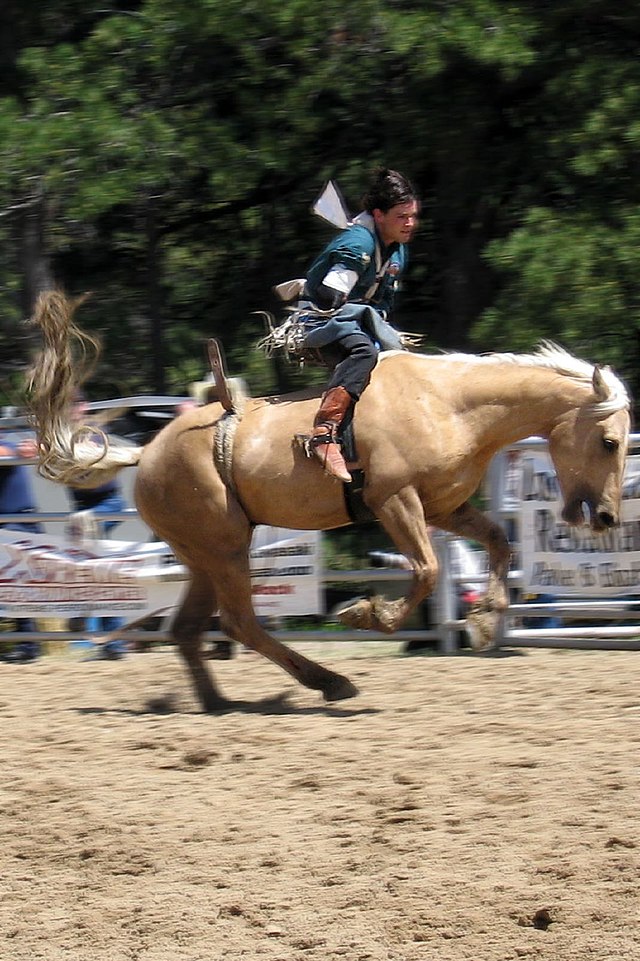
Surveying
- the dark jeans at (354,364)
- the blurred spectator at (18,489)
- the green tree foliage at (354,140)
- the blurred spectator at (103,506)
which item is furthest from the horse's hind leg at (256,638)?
the green tree foliage at (354,140)

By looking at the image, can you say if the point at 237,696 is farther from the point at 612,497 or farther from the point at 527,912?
the point at 527,912

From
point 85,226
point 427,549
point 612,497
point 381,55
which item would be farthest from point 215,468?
point 85,226

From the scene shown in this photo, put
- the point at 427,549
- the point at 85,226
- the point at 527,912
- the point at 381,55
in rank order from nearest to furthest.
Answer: the point at 527,912 → the point at 427,549 → the point at 381,55 → the point at 85,226

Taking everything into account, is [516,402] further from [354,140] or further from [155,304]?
[155,304]

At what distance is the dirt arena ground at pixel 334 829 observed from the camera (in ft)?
13.3

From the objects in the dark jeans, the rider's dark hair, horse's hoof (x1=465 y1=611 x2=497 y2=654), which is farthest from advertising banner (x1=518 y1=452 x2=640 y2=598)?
the rider's dark hair

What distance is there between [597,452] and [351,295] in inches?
53.4

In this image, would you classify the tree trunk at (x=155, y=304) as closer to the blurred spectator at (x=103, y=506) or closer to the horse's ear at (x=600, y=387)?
the blurred spectator at (x=103, y=506)

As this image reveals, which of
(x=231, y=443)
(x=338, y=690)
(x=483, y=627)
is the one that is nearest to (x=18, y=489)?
(x=231, y=443)

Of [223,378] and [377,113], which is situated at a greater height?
[377,113]

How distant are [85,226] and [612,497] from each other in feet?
25.8

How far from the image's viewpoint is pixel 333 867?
172 inches

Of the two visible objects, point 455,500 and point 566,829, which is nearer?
point 566,829

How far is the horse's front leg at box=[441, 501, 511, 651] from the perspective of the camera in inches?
248
